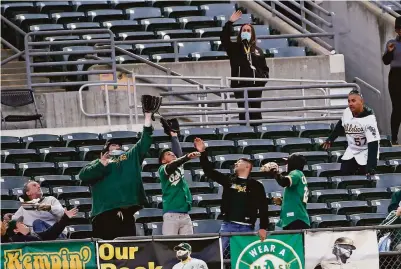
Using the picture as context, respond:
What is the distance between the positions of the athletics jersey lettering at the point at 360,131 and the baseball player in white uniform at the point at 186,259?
13.0ft

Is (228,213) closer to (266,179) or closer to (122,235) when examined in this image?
(122,235)

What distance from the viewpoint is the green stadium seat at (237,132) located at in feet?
75.3

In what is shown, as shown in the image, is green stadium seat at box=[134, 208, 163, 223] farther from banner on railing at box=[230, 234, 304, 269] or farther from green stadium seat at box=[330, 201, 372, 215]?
banner on railing at box=[230, 234, 304, 269]

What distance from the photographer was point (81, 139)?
72.7ft

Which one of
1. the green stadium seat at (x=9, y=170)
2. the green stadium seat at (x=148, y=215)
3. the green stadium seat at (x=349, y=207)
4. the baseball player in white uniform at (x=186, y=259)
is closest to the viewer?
the baseball player in white uniform at (x=186, y=259)

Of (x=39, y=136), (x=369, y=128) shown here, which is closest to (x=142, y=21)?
(x=39, y=136)

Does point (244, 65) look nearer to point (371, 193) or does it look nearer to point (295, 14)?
point (371, 193)

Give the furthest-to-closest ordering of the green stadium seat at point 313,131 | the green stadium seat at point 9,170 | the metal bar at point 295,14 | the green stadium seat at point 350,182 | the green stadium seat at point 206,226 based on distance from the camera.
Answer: the metal bar at point 295,14, the green stadium seat at point 313,131, the green stadium seat at point 350,182, the green stadium seat at point 9,170, the green stadium seat at point 206,226

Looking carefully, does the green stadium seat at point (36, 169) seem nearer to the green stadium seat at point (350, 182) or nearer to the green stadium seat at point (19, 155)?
the green stadium seat at point (19, 155)

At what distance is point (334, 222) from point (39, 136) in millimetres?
3913

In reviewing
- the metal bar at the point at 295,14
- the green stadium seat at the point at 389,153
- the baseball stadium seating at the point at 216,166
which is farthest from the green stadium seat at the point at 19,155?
the metal bar at the point at 295,14

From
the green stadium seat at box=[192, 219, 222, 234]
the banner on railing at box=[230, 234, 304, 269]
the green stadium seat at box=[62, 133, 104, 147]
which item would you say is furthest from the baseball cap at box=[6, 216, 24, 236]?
the green stadium seat at box=[62, 133, 104, 147]

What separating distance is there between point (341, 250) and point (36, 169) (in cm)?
516

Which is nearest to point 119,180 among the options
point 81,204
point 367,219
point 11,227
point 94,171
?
point 94,171
